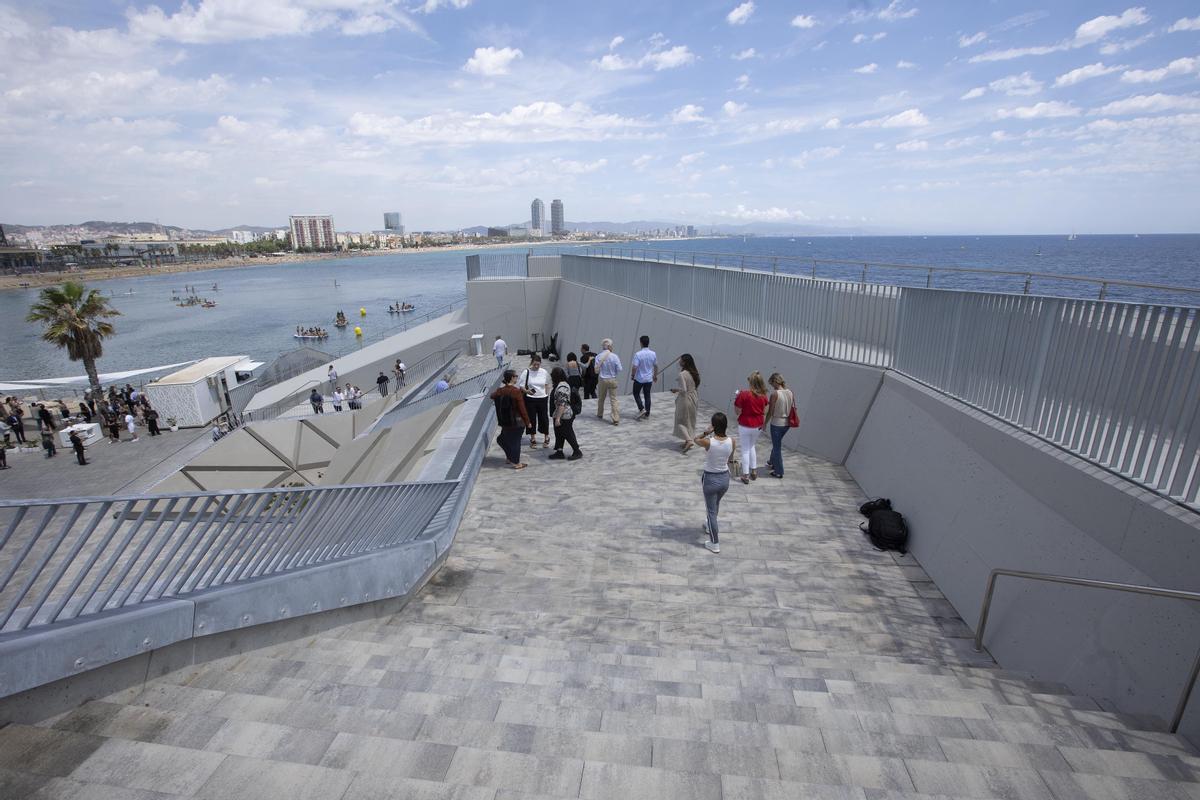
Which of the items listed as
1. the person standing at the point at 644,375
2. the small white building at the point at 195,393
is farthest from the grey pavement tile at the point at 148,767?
the small white building at the point at 195,393

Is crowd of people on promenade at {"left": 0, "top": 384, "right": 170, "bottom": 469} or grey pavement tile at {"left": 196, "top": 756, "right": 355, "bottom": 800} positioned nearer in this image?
→ grey pavement tile at {"left": 196, "top": 756, "right": 355, "bottom": 800}

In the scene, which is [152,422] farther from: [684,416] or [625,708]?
[625,708]

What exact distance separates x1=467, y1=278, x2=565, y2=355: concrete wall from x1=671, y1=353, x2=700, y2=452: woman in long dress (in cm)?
1972

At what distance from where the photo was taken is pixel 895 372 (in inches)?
323

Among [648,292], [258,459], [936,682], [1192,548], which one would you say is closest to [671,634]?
[936,682]

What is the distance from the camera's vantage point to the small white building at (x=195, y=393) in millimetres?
24812

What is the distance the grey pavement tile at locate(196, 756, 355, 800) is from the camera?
2.67m

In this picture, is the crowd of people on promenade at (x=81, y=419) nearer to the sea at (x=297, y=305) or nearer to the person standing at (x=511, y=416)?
the sea at (x=297, y=305)

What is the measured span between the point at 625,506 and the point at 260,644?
434 cm

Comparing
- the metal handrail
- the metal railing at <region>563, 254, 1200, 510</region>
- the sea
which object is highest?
the metal handrail

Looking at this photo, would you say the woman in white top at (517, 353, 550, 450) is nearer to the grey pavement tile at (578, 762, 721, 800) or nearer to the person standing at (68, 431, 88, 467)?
the grey pavement tile at (578, 762, 721, 800)

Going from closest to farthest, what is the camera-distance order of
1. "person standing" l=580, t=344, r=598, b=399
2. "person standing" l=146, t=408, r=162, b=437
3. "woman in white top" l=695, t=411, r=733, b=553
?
"woman in white top" l=695, t=411, r=733, b=553, "person standing" l=580, t=344, r=598, b=399, "person standing" l=146, t=408, r=162, b=437

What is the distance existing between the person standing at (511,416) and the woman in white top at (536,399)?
726 millimetres

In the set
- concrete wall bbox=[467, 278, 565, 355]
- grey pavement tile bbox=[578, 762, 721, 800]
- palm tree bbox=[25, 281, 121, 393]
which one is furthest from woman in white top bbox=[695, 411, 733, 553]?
palm tree bbox=[25, 281, 121, 393]
